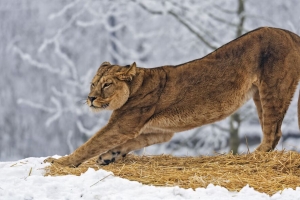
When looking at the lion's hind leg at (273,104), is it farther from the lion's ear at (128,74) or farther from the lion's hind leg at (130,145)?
the lion's ear at (128,74)

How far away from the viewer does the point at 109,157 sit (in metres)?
7.20

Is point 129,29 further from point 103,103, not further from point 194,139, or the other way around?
point 103,103

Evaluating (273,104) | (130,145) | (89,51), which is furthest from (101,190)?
(89,51)

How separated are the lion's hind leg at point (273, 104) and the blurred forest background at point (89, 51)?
686 centimetres

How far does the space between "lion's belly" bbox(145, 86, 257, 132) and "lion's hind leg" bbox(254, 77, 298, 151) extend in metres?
0.23

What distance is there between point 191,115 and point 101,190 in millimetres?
1929

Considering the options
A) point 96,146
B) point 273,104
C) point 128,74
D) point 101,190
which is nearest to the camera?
point 101,190

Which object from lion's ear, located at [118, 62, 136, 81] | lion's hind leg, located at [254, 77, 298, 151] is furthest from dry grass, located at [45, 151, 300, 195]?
lion's ear, located at [118, 62, 136, 81]

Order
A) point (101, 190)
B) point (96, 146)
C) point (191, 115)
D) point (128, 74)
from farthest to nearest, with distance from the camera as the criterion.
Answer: point (191, 115)
point (128, 74)
point (96, 146)
point (101, 190)

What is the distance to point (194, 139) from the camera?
16156 mm

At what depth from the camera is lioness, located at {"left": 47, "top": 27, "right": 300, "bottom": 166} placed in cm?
711

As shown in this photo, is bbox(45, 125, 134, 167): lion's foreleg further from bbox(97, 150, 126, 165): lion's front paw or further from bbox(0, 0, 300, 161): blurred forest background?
bbox(0, 0, 300, 161): blurred forest background

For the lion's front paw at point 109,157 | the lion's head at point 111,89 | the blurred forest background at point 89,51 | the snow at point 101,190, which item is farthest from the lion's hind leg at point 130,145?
the blurred forest background at point 89,51

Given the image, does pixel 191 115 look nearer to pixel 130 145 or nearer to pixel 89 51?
pixel 130 145
